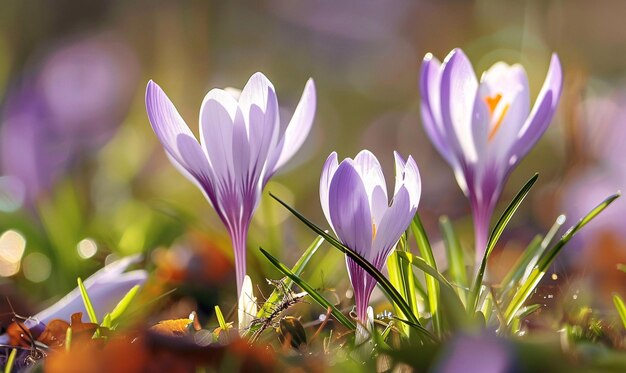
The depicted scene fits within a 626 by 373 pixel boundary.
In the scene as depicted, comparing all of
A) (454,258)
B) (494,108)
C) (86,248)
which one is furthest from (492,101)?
(86,248)

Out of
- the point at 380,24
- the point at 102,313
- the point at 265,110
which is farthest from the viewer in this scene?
the point at 380,24

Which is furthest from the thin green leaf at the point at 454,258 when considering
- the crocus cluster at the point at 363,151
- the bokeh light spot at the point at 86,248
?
the bokeh light spot at the point at 86,248

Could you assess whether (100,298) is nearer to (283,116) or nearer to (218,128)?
(218,128)

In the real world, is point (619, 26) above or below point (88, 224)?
above

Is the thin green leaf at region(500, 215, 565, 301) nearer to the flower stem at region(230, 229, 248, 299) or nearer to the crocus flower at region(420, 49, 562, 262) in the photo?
the crocus flower at region(420, 49, 562, 262)

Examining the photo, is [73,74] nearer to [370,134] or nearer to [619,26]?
[370,134]

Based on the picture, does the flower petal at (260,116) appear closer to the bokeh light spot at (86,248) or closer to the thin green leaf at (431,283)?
the thin green leaf at (431,283)

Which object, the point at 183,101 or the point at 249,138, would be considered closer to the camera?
the point at 249,138

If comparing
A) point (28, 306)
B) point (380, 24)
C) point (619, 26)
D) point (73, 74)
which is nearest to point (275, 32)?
point (380, 24)

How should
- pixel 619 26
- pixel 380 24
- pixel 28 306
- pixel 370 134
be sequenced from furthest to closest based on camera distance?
pixel 380 24 < pixel 619 26 < pixel 370 134 < pixel 28 306
